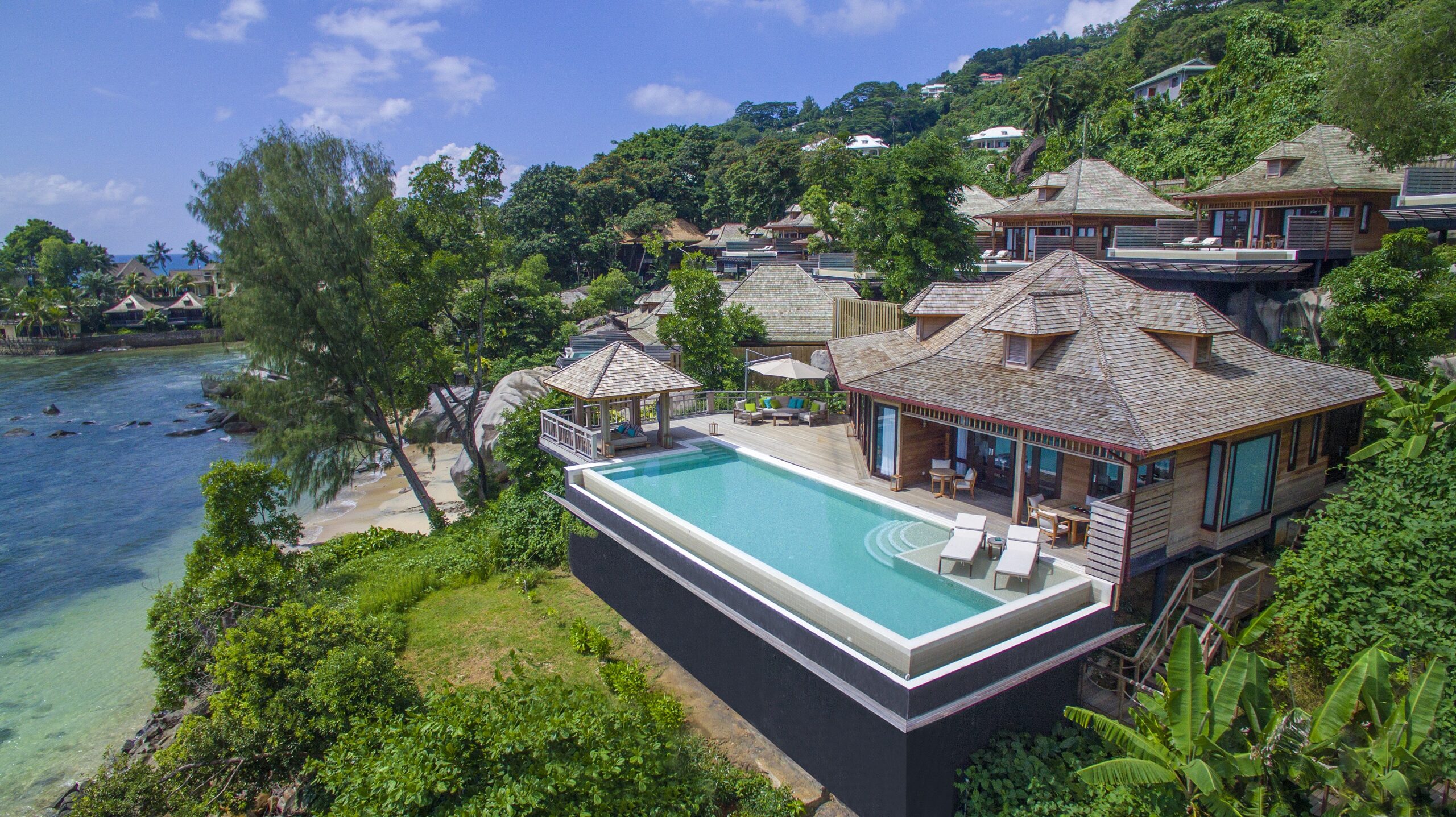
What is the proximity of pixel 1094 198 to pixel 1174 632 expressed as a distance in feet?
67.5

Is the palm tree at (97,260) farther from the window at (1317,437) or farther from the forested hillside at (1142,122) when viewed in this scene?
the window at (1317,437)

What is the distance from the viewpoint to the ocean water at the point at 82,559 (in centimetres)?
1709

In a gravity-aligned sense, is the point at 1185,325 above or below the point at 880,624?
above

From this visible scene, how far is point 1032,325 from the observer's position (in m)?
14.4

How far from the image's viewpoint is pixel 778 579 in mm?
11352

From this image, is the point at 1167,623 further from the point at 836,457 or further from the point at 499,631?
the point at 499,631

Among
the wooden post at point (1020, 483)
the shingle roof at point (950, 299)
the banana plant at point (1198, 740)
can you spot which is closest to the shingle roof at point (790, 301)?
the shingle roof at point (950, 299)

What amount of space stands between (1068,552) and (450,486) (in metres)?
24.8

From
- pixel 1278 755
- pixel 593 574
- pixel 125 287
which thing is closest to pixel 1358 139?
pixel 1278 755

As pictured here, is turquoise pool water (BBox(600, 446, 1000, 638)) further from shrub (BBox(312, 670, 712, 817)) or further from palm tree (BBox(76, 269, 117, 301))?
palm tree (BBox(76, 269, 117, 301))

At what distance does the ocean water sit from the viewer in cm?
1709

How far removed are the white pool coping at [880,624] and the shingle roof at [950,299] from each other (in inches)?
226

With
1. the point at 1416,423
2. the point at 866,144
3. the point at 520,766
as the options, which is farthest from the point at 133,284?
the point at 1416,423

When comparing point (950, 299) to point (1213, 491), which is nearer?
point (1213, 491)
